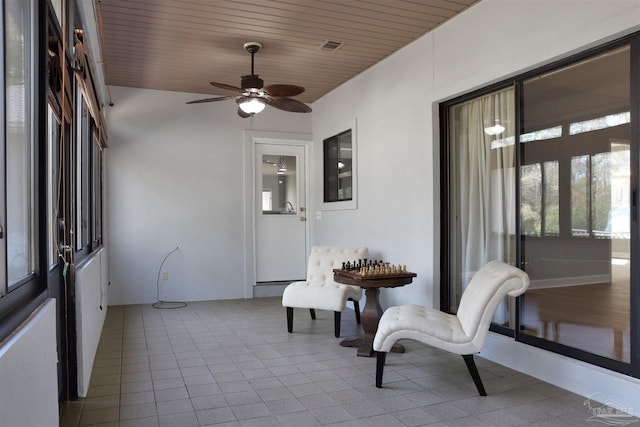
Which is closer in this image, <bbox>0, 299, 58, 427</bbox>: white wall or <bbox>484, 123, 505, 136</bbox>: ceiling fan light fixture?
<bbox>0, 299, 58, 427</bbox>: white wall

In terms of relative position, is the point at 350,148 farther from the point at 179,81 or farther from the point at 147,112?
the point at 147,112

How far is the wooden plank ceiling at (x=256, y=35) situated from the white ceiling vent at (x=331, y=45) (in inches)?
1.3

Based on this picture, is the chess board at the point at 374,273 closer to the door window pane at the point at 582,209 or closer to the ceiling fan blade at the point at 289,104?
the door window pane at the point at 582,209

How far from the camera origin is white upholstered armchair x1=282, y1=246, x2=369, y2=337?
170 inches

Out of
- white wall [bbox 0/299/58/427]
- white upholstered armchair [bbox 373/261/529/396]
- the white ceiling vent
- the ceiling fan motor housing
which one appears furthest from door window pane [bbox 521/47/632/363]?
white wall [bbox 0/299/58/427]

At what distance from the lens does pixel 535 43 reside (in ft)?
10.5

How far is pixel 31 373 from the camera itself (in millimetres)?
Answer: 1502

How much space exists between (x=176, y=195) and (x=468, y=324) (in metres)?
4.35

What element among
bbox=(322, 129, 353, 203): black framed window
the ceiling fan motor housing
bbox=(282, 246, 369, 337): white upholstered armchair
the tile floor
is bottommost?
the tile floor

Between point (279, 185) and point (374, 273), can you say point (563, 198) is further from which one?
point (279, 185)

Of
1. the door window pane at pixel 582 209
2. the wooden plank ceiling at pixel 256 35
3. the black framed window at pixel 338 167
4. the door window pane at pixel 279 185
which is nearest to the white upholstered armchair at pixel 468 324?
the door window pane at pixel 582 209

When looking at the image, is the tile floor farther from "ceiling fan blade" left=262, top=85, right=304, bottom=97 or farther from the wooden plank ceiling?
the wooden plank ceiling

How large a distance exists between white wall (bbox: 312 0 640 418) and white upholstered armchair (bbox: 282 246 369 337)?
17.1 inches

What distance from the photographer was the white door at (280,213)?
262 inches
